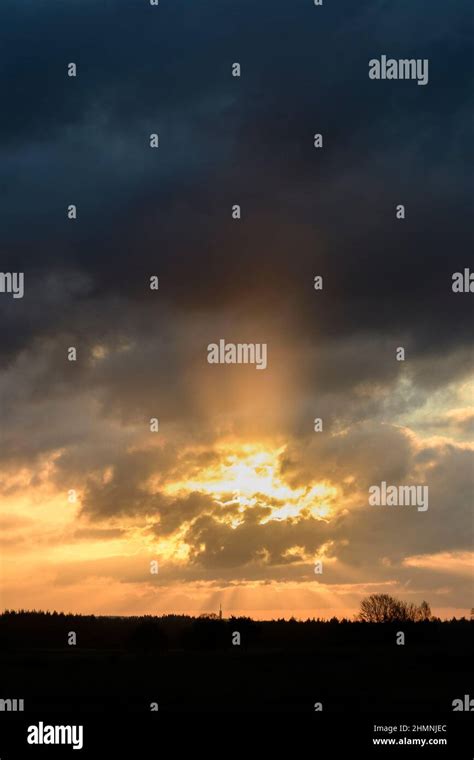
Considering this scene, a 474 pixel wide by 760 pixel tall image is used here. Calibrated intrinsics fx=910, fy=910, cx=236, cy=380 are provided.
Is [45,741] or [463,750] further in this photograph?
[45,741]

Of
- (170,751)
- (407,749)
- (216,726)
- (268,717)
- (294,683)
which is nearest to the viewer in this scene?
(407,749)

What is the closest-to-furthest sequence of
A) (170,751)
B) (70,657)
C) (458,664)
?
(170,751)
(458,664)
(70,657)

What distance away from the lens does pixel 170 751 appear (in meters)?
69.8

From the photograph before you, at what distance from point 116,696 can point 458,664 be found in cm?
6394

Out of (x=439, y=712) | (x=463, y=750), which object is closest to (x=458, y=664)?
(x=439, y=712)

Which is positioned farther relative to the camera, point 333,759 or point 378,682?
point 378,682

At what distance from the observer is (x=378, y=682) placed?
134375mm

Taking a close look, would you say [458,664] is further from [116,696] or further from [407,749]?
[407,749]

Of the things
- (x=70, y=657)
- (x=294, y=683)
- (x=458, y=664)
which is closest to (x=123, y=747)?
(x=294, y=683)

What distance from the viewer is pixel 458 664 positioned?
155m

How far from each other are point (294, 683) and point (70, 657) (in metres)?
73.7

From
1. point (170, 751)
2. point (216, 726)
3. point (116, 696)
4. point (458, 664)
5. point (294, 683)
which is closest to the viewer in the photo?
point (170, 751)

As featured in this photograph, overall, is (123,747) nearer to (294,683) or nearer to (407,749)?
(407,749)

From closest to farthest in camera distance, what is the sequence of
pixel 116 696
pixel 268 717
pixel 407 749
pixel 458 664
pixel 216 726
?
1. pixel 407 749
2. pixel 216 726
3. pixel 268 717
4. pixel 116 696
5. pixel 458 664
